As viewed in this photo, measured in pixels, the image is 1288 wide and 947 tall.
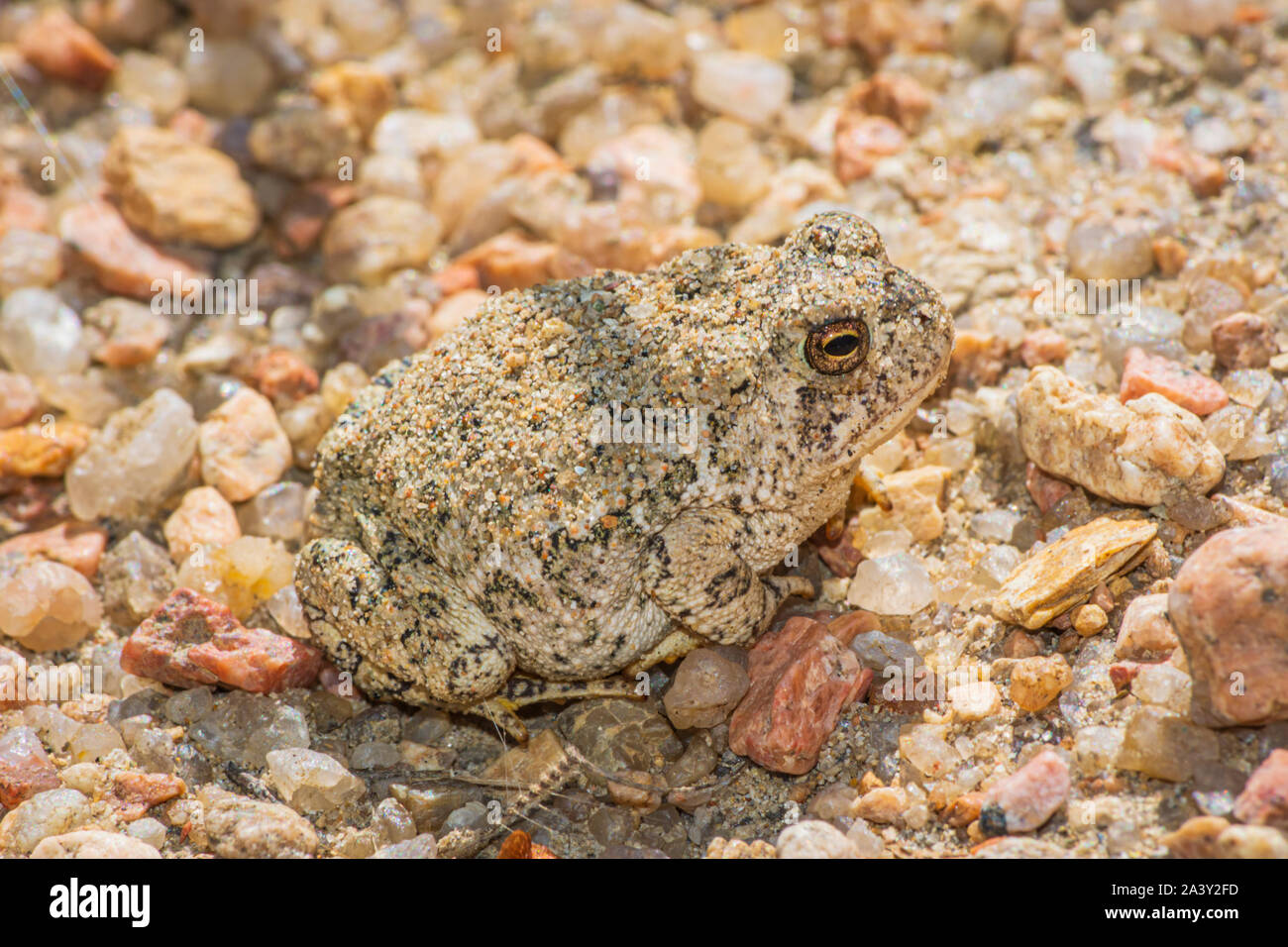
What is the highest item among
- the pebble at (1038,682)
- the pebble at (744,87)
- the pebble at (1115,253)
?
the pebble at (744,87)

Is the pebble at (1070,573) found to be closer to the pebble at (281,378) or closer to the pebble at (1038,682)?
the pebble at (1038,682)

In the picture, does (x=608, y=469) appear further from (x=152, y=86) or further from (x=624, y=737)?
(x=152, y=86)

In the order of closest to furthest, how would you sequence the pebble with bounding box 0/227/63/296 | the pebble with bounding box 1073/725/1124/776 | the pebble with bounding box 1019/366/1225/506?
the pebble with bounding box 1073/725/1124/776
the pebble with bounding box 1019/366/1225/506
the pebble with bounding box 0/227/63/296

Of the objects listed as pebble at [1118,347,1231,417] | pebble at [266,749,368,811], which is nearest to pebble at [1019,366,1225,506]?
pebble at [1118,347,1231,417]

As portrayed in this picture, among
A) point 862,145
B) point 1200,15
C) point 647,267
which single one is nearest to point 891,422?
point 647,267

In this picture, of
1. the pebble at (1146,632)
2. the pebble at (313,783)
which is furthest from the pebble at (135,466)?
the pebble at (1146,632)

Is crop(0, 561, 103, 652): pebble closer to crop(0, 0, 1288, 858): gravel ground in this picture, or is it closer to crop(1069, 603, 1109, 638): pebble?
crop(0, 0, 1288, 858): gravel ground
